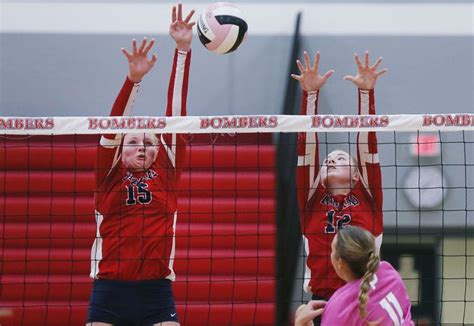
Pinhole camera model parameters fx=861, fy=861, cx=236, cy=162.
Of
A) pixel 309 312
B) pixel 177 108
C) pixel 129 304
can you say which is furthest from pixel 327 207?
pixel 309 312

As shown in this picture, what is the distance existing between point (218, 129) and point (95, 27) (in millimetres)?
3611

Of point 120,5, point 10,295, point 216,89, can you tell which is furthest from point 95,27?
point 10,295

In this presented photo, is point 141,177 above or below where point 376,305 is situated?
above

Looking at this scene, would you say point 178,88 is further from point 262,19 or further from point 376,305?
point 262,19

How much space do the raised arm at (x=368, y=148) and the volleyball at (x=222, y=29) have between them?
79cm

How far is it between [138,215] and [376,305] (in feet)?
6.82

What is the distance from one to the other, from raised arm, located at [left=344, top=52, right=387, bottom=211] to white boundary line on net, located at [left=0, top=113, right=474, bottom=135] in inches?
5.1

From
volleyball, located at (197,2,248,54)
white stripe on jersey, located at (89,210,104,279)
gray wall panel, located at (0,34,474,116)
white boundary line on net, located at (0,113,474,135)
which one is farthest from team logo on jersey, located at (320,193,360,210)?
gray wall panel, located at (0,34,474,116)

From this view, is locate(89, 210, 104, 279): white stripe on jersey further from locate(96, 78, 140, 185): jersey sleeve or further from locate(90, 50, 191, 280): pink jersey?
locate(96, 78, 140, 185): jersey sleeve

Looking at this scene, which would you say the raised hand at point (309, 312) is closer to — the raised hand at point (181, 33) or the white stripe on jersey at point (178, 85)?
the white stripe on jersey at point (178, 85)

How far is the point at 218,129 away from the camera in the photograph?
5.06 meters

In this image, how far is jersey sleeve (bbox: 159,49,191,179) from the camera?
5.18 metres

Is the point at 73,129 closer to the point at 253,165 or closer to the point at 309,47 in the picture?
the point at 253,165

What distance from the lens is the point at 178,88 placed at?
5195mm
